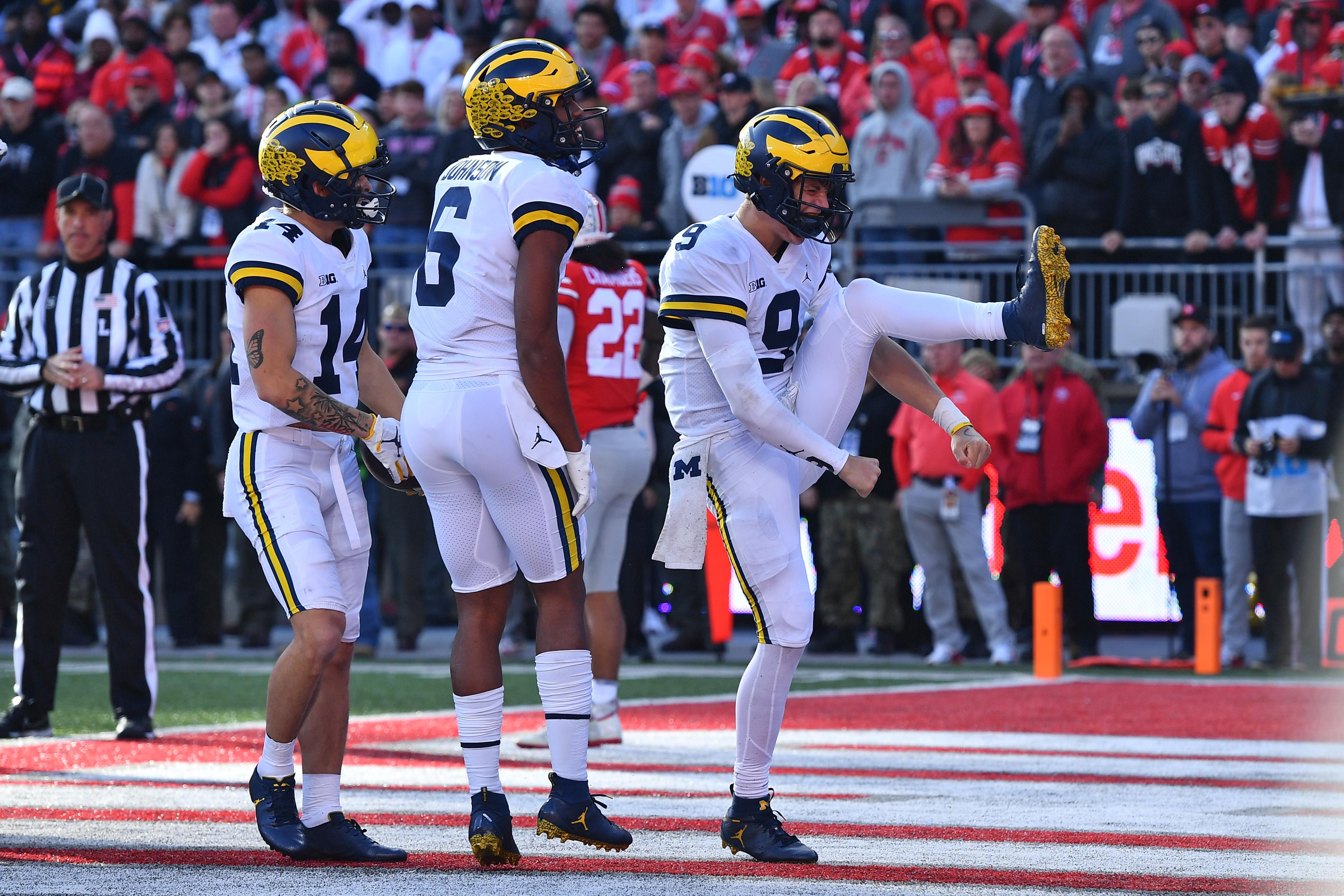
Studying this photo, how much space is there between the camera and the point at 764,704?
→ 508 cm

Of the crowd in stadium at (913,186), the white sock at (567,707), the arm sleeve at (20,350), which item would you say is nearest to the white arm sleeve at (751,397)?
the white sock at (567,707)

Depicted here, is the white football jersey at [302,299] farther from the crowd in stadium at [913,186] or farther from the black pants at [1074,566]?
the black pants at [1074,566]

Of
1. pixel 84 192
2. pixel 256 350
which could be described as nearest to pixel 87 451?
pixel 84 192

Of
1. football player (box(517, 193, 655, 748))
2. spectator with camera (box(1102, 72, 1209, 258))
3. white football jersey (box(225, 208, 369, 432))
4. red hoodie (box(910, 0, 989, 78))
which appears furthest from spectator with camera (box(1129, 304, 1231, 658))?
white football jersey (box(225, 208, 369, 432))

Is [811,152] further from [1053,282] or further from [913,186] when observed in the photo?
[913,186]

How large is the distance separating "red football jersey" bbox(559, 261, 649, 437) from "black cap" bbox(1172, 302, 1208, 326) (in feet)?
17.4

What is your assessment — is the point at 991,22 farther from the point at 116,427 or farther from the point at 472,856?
the point at 472,856

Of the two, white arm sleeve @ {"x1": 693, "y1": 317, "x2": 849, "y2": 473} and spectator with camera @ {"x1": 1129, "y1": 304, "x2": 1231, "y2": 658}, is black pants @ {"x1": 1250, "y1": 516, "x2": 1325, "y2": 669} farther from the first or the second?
white arm sleeve @ {"x1": 693, "y1": 317, "x2": 849, "y2": 473}

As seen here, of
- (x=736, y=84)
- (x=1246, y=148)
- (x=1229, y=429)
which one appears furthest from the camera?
(x=736, y=84)

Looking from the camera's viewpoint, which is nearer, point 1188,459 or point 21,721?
point 21,721

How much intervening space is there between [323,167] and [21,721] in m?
3.93

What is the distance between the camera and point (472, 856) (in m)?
4.83

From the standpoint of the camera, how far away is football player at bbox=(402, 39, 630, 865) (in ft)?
15.7

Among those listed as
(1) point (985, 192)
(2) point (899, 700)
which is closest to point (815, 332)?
(2) point (899, 700)
